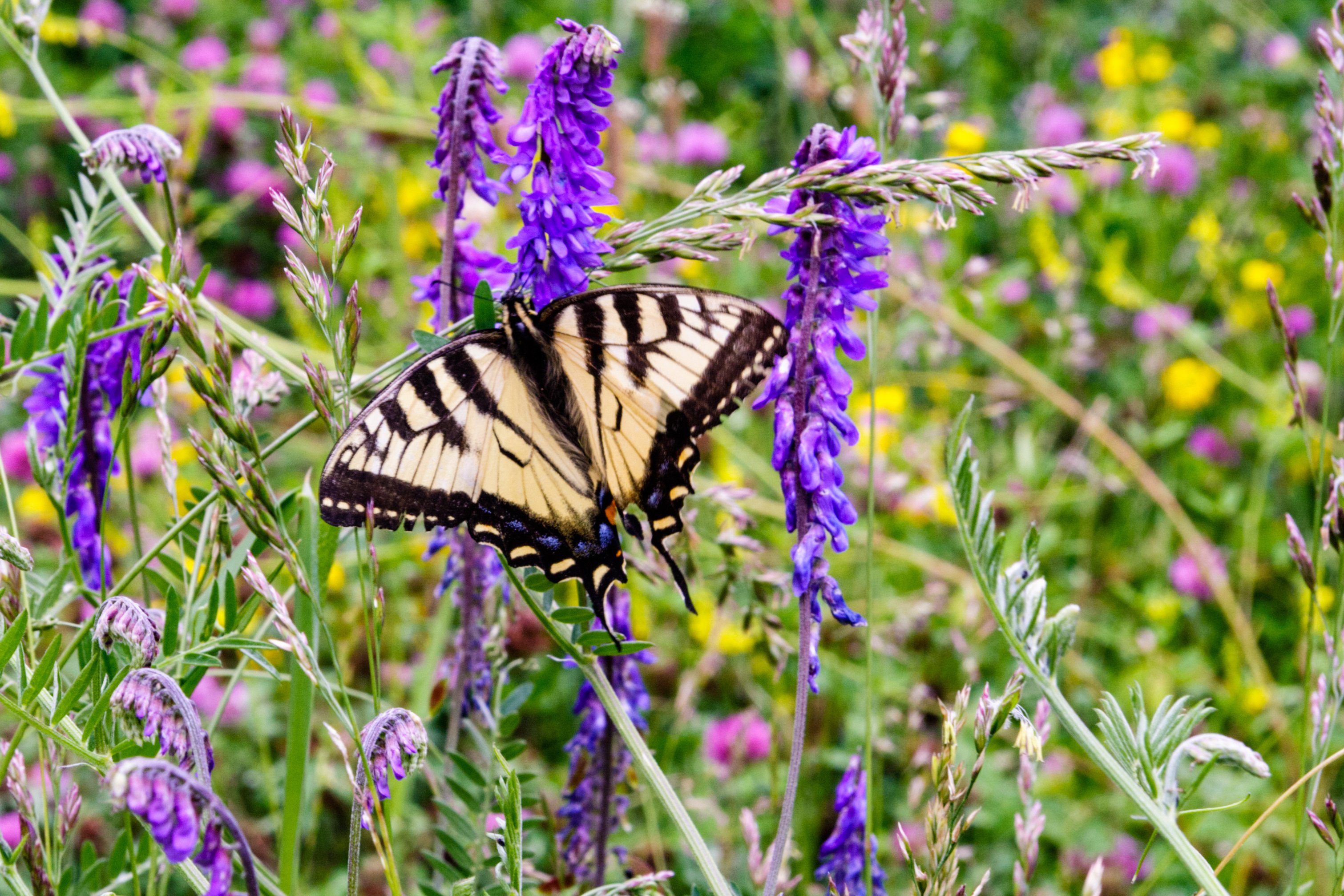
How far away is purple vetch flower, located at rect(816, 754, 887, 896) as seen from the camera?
1.70 meters

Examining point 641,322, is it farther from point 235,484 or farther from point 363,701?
point 363,701

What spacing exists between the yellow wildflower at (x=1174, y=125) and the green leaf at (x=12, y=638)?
452 centimetres

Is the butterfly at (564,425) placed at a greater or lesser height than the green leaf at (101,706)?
greater

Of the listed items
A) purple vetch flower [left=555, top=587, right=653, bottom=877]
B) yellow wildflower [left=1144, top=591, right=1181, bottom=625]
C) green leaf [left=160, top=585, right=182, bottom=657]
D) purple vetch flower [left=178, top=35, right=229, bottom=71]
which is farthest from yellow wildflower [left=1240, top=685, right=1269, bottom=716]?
purple vetch flower [left=178, top=35, right=229, bottom=71]

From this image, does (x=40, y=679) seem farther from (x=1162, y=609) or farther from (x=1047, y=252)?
(x=1047, y=252)

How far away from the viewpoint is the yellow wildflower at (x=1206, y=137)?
16.6 feet

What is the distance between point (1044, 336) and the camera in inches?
164

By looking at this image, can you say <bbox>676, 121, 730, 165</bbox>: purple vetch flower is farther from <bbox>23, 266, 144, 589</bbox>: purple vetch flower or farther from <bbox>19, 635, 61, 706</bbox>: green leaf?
<bbox>19, 635, 61, 706</bbox>: green leaf

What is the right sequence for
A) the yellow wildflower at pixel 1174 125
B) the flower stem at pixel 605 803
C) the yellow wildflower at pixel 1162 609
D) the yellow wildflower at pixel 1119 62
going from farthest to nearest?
the yellow wildflower at pixel 1119 62, the yellow wildflower at pixel 1174 125, the yellow wildflower at pixel 1162 609, the flower stem at pixel 605 803

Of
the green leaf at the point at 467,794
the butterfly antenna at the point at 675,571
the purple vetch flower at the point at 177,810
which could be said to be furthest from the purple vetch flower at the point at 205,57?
the purple vetch flower at the point at 177,810

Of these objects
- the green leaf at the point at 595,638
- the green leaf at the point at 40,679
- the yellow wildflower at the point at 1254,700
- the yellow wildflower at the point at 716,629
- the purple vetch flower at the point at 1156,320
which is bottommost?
the yellow wildflower at the point at 1254,700

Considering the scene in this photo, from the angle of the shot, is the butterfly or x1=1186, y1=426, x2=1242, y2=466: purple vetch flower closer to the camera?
the butterfly

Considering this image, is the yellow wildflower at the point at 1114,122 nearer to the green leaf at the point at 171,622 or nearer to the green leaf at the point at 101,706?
the green leaf at the point at 171,622

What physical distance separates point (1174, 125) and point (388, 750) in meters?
4.62
